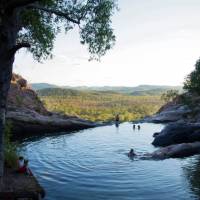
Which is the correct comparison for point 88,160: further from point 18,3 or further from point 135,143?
point 18,3

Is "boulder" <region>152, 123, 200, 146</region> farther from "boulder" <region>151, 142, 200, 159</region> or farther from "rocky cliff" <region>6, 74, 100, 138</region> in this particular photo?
"rocky cliff" <region>6, 74, 100, 138</region>

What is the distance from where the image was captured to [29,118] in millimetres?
75062

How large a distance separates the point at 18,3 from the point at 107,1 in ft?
32.9

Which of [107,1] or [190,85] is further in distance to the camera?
[190,85]

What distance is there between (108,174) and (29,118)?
41.0m

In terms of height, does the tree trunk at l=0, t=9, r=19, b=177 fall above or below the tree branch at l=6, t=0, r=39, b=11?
below

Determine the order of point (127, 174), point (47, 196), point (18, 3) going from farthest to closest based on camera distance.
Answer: point (127, 174) → point (47, 196) → point (18, 3)

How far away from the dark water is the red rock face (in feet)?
102

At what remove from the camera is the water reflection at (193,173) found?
30500 mm

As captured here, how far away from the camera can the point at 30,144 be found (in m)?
60.8

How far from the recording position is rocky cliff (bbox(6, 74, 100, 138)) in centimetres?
7256

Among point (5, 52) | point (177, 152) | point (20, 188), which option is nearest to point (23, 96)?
point (177, 152)

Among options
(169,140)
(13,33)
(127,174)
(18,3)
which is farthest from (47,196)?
(169,140)

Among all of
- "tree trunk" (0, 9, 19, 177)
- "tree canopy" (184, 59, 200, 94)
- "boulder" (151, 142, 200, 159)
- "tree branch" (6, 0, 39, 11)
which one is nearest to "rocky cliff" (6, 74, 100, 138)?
"tree canopy" (184, 59, 200, 94)
